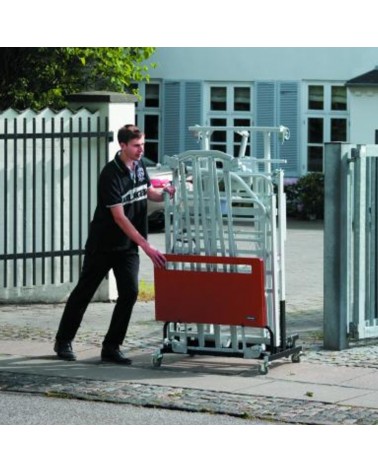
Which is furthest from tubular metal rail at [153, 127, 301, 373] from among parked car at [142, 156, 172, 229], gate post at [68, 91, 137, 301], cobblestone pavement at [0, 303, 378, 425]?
parked car at [142, 156, 172, 229]

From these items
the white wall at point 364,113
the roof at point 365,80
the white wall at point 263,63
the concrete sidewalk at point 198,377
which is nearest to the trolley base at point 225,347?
the concrete sidewalk at point 198,377

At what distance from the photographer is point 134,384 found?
31.8 feet

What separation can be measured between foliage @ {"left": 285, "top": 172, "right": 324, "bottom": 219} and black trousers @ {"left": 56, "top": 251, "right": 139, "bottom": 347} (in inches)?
741

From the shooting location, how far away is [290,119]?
106ft

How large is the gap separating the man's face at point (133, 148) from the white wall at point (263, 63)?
21.2 meters

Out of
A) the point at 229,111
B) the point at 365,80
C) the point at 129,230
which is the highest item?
the point at 365,80

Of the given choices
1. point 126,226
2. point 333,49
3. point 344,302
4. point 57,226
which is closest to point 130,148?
point 126,226

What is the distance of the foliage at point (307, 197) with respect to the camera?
29.5 m

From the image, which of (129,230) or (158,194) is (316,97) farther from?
(129,230)

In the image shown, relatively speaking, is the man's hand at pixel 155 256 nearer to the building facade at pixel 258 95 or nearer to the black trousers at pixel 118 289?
the black trousers at pixel 118 289

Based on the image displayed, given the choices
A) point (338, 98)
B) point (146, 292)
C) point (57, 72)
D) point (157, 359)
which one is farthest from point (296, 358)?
point (338, 98)

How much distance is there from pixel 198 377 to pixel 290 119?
22.7m

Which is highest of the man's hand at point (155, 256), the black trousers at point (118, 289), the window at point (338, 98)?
the window at point (338, 98)

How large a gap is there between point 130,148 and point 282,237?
1308 mm
